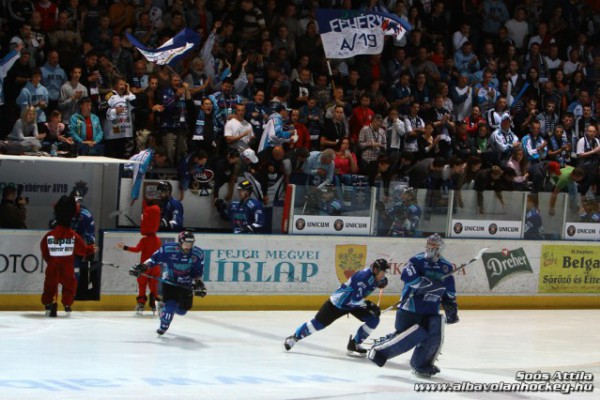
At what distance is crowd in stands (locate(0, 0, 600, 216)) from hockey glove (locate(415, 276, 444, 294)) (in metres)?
5.50

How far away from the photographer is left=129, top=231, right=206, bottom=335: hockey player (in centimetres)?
1523

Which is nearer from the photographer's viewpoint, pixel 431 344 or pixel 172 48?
pixel 431 344

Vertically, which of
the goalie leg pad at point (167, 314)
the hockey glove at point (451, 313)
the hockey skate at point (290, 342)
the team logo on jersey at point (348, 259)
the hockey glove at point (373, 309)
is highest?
the team logo on jersey at point (348, 259)

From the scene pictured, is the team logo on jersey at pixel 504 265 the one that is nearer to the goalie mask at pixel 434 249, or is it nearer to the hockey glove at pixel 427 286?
the goalie mask at pixel 434 249

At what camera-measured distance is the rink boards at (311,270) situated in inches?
659

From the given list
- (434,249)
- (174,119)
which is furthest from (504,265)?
(434,249)

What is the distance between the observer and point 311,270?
18.4 metres

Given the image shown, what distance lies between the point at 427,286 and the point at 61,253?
17.8 ft

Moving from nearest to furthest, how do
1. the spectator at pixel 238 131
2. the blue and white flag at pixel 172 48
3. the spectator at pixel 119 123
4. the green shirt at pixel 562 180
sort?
1. the spectator at pixel 119 123
2. the blue and white flag at pixel 172 48
3. the spectator at pixel 238 131
4. the green shirt at pixel 562 180

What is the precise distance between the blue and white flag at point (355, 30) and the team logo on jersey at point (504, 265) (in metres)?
4.37

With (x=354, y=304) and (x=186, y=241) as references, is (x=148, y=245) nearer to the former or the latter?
(x=186, y=241)

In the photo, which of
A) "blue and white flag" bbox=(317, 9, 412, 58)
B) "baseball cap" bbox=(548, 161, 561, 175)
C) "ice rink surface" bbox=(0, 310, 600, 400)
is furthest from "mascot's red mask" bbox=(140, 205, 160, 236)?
"baseball cap" bbox=(548, 161, 561, 175)

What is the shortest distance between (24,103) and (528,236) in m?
8.45

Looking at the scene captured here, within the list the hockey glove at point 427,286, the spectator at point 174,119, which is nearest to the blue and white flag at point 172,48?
the spectator at point 174,119
